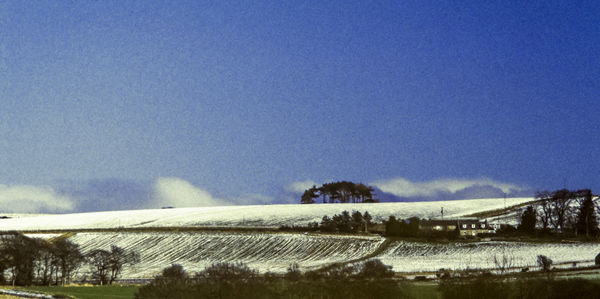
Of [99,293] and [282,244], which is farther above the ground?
[282,244]

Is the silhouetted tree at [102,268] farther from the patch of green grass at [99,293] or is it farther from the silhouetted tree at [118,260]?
the patch of green grass at [99,293]

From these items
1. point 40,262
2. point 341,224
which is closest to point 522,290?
point 40,262

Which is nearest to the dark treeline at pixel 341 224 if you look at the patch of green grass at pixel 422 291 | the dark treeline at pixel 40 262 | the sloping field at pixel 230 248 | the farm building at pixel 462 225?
the sloping field at pixel 230 248

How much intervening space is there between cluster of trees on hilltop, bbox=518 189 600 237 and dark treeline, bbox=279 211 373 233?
84.4 ft

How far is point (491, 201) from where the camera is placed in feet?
529

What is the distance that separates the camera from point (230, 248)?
11112cm

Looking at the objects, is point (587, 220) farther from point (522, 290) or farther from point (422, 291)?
point (522, 290)

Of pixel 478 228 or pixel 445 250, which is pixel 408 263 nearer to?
pixel 445 250

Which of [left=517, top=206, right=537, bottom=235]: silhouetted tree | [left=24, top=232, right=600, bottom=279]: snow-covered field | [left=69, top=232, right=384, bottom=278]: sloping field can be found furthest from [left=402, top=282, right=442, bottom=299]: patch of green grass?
[left=517, top=206, right=537, bottom=235]: silhouetted tree

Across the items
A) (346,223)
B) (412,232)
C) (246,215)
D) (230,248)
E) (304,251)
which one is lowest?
(304,251)

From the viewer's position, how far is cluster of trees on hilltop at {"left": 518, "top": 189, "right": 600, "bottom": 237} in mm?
125125

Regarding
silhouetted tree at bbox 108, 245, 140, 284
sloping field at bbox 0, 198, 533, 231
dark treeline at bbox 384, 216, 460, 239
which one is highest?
sloping field at bbox 0, 198, 533, 231

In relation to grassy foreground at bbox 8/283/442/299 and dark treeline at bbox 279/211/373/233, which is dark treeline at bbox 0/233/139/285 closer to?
grassy foreground at bbox 8/283/442/299

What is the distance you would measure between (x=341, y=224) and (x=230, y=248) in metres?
25.1
